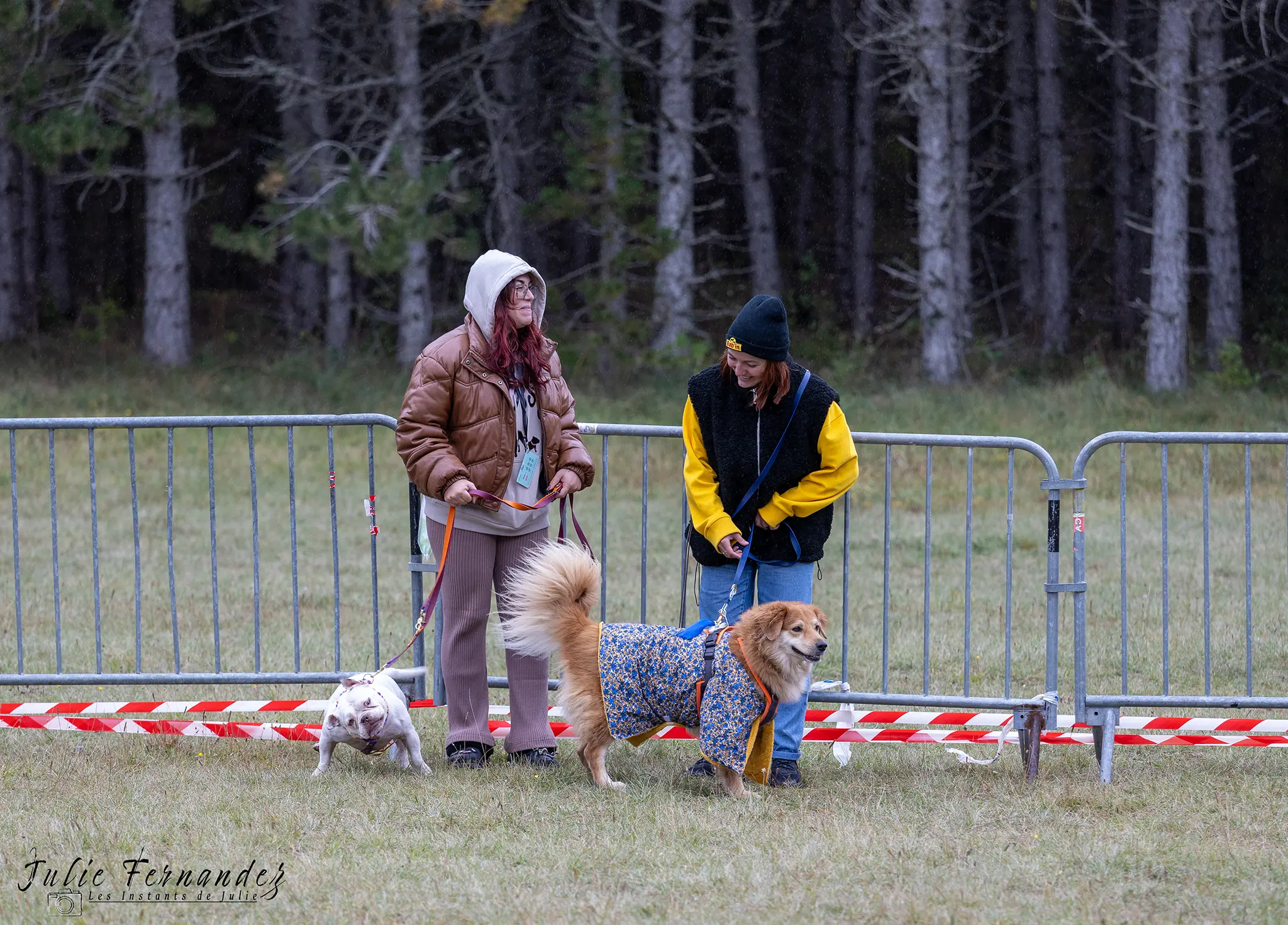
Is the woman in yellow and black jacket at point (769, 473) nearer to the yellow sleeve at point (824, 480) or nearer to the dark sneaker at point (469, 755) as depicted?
the yellow sleeve at point (824, 480)

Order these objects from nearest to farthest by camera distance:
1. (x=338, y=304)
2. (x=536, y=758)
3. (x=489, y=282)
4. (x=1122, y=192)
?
(x=489, y=282) → (x=536, y=758) → (x=338, y=304) → (x=1122, y=192)

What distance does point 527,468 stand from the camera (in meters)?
5.46

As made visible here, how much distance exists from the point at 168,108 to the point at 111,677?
1500 centimetres

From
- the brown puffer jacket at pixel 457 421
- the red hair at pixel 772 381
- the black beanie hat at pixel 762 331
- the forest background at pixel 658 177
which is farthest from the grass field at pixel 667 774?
the forest background at pixel 658 177

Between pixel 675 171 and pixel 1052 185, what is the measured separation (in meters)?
8.86

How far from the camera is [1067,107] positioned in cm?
3167

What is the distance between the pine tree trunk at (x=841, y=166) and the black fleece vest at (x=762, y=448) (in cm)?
2360

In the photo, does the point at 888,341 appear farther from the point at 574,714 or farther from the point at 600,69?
the point at 574,714

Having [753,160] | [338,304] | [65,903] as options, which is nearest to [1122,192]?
[753,160]

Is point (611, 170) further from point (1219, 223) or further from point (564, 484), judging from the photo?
point (564, 484)

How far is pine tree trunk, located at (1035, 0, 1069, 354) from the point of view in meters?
25.1

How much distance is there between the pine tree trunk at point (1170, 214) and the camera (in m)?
18.2

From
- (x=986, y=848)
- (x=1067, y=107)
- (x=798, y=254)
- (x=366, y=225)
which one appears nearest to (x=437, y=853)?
(x=986, y=848)

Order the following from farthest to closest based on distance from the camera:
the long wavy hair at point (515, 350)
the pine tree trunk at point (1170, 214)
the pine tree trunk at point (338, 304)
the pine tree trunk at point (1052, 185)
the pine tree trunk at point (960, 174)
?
the pine tree trunk at point (1052, 185) → the pine tree trunk at point (960, 174) → the pine tree trunk at point (338, 304) → the pine tree trunk at point (1170, 214) → the long wavy hair at point (515, 350)
